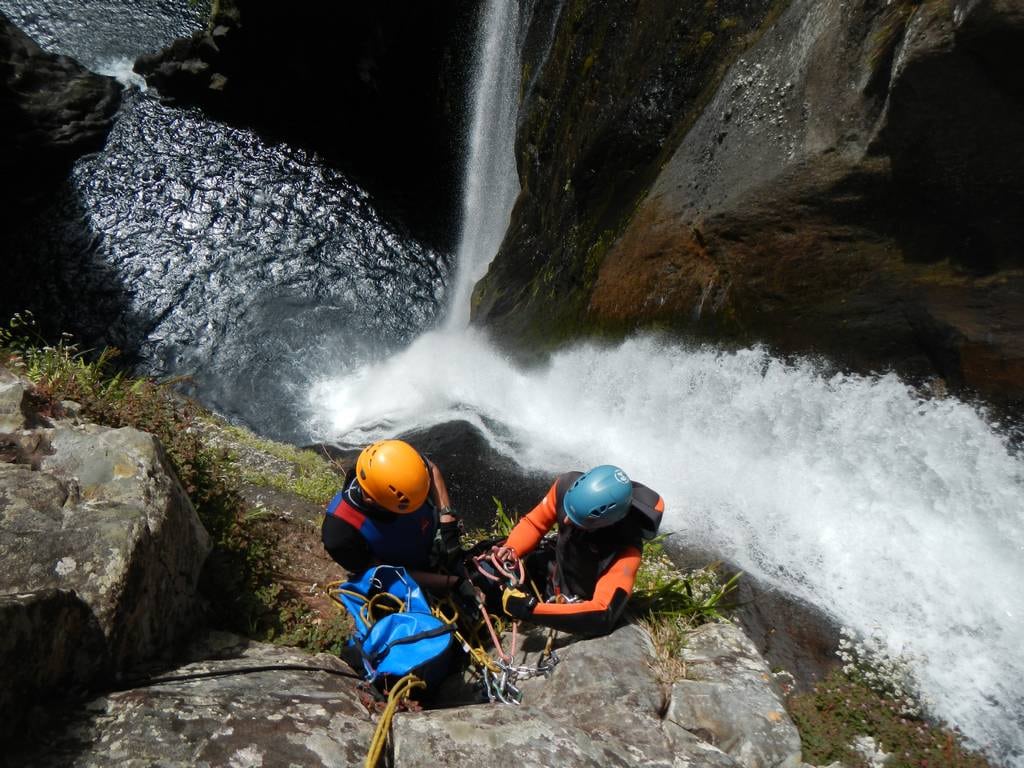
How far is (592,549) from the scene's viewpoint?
12.3 ft

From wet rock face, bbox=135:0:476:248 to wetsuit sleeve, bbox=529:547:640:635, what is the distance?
563 inches

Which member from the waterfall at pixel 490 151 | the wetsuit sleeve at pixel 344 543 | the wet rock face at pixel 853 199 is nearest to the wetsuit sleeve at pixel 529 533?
the wetsuit sleeve at pixel 344 543

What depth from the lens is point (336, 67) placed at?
1819 centimetres

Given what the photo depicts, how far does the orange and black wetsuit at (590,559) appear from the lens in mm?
3535

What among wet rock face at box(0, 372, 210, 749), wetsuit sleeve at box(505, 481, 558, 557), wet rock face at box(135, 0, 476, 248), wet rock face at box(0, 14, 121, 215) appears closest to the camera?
wet rock face at box(0, 372, 210, 749)

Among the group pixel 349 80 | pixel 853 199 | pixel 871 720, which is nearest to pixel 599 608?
pixel 871 720

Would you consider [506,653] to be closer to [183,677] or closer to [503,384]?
[183,677]

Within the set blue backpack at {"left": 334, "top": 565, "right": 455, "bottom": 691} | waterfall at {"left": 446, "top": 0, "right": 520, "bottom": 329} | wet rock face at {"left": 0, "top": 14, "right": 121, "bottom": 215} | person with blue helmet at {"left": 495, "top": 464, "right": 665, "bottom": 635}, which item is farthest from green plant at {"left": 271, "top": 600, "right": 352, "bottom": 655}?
wet rock face at {"left": 0, "top": 14, "right": 121, "bottom": 215}

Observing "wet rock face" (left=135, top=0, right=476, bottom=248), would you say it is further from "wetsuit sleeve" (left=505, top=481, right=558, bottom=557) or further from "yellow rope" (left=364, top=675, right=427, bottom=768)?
"yellow rope" (left=364, top=675, right=427, bottom=768)

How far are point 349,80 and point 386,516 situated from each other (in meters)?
17.7

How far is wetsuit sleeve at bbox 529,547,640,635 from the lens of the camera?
3.51m

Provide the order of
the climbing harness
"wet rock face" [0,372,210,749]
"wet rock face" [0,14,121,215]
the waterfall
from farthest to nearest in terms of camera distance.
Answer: "wet rock face" [0,14,121,215], the waterfall, the climbing harness, "wet rock face" [0,372,210,749]

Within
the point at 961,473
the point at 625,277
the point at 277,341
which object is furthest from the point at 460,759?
the point at 277,341

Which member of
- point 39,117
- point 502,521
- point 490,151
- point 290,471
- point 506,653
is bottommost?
point 290,471
